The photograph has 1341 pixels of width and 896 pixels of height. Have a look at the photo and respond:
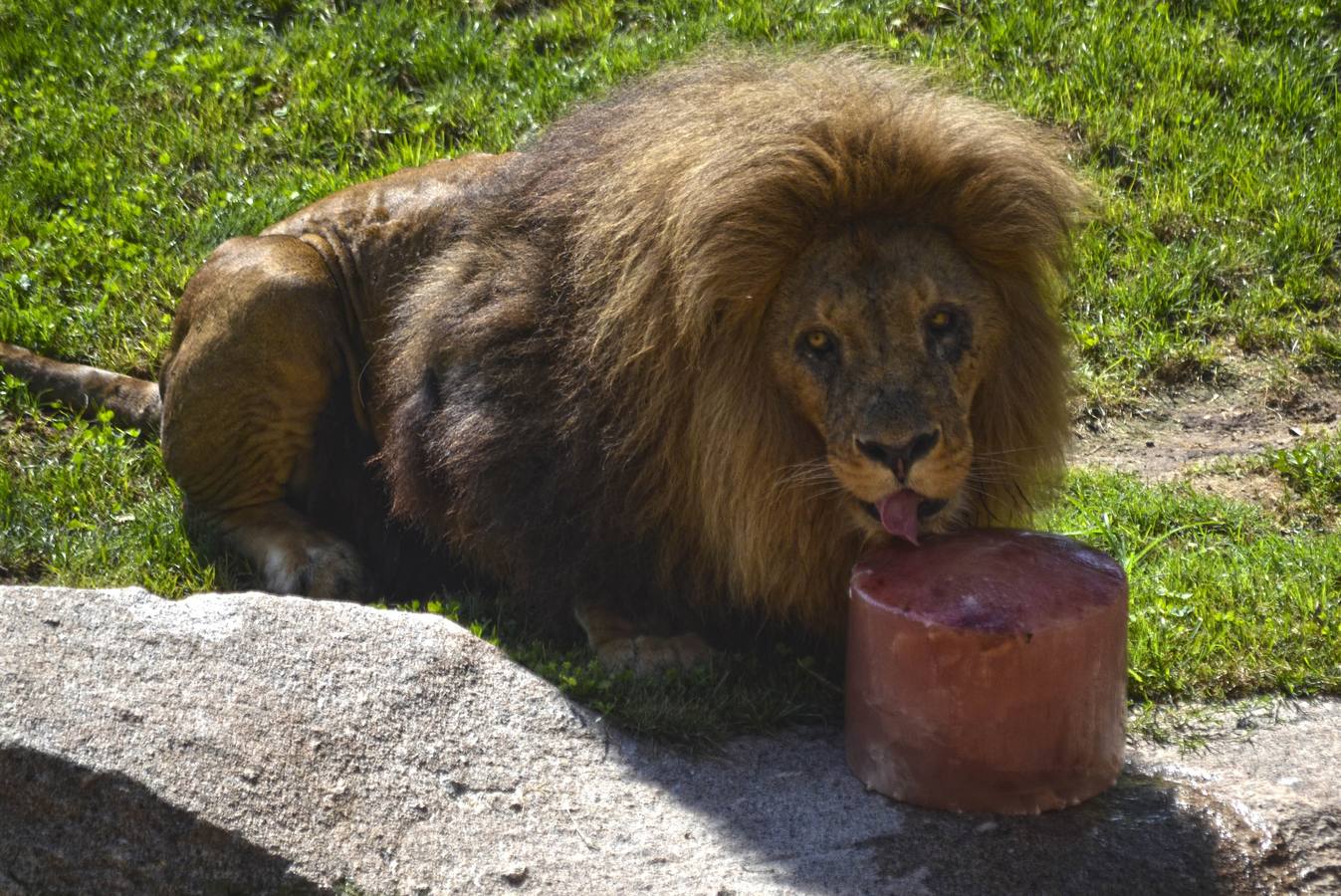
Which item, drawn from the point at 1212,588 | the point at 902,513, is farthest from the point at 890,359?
the point at 1212,588

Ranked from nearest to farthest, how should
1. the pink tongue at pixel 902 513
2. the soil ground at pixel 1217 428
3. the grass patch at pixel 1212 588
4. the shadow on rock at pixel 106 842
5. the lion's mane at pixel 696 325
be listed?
the shadow on rock at pixel 106 842 → the pink tongue at pixel 902 513 → the lion's mane at pixel 696 325 → the grass patch at pixel 1212 588 → the soil ground at pixel 1217 428

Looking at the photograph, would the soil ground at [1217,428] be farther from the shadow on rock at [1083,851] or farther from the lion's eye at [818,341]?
the shadow on rock at [1083,851]

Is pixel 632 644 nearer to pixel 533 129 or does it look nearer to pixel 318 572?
pixel 318 572

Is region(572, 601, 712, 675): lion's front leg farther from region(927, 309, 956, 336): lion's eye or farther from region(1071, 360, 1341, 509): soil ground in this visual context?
region(1071, 360, 1341, 509): soil ground

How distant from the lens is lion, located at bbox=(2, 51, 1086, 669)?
367 centimetres

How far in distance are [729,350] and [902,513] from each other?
0.56 meters

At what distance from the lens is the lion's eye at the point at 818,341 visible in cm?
367

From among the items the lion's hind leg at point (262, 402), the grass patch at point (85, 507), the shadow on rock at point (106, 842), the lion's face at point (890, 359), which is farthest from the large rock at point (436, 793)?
the grass patch at point (85, 507)

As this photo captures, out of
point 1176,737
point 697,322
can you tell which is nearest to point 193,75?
point 697,322

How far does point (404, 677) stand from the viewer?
3.70 m

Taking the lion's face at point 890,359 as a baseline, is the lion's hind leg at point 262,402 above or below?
below

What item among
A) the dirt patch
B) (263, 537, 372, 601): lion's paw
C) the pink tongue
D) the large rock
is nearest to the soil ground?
the dirt patch

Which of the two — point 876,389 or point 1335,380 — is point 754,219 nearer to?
point 876,389

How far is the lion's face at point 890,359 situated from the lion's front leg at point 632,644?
625 mm
